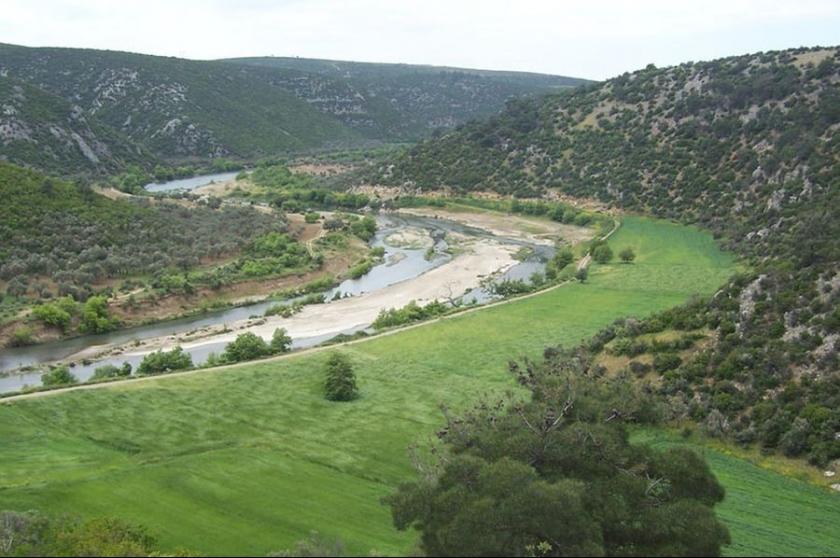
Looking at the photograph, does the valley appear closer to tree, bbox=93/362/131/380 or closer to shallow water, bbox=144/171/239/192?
tree, bbox=93/362/131/380

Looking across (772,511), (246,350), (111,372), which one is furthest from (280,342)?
(772,511)

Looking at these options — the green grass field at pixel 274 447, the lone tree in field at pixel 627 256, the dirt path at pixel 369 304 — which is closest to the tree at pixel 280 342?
the green grass field at pixel 274 447

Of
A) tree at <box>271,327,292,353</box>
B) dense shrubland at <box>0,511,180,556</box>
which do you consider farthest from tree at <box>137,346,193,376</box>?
dense shrubland at <box>0,511,180,556</box>

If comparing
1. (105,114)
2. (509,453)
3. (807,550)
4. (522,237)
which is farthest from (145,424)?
(105,114)

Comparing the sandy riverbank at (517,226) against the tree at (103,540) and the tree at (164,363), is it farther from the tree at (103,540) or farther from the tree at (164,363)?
the tree at (103,540)

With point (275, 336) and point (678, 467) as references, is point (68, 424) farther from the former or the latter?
point (678, 467)

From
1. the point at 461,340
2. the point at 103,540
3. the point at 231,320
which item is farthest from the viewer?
the point at 231,320

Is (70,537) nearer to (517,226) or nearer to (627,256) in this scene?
(627,256)
